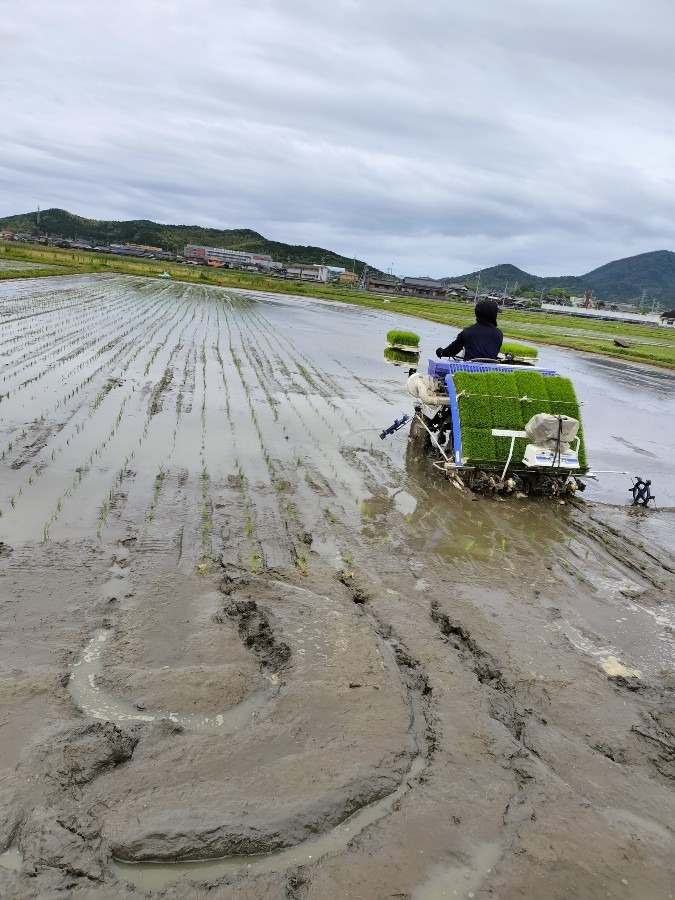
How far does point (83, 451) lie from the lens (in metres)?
7.47

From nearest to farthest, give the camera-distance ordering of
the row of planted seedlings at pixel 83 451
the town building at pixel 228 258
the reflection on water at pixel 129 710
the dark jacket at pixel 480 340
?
the reflection on water at pixel 129 710 → the row of planted seedlings at pixel 83 451 → the dark jacket at pixel 480 340 → the town building at pixel 228 258

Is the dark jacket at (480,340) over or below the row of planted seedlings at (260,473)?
over

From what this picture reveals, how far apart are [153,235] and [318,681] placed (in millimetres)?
195990

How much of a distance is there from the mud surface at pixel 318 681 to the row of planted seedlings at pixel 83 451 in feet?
0.16

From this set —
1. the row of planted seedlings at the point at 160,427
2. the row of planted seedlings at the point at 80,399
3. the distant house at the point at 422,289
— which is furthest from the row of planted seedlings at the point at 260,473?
the distant house at the point at 422,289

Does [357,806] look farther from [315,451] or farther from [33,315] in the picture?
[33,315]

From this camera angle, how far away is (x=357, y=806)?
8.89 ft

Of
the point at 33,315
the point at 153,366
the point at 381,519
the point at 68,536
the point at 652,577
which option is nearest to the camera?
the point at 68,536

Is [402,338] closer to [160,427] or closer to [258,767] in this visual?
[160,427]

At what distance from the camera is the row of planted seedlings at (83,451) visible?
5.81 metres

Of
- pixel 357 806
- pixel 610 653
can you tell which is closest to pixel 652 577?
pixel 610 653

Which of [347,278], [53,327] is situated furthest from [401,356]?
[347,278]

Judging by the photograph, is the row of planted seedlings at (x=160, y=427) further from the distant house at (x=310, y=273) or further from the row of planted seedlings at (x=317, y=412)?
the distant house at (x=310, y=273)

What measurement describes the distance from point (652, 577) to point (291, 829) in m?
4.34
